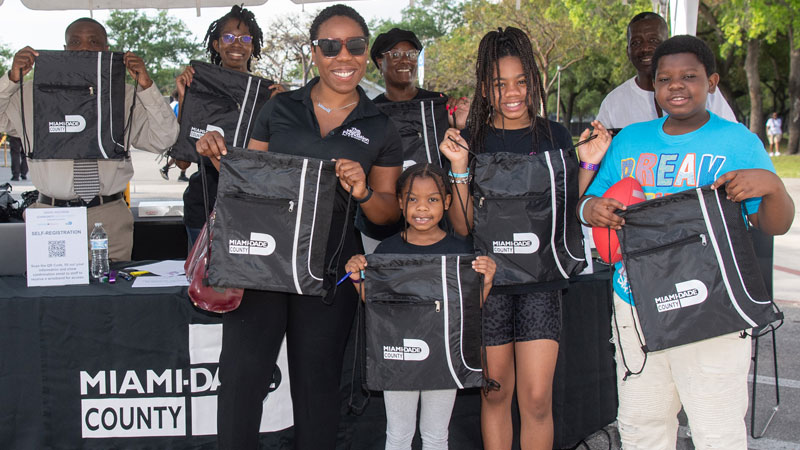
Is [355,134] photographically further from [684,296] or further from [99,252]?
[99,252]

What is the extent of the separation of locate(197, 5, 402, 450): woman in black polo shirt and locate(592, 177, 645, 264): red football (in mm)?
838

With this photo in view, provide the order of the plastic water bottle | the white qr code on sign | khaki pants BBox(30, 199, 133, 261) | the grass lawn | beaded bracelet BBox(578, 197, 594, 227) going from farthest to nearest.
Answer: the grass lawn, khaki pants BBox(30, 199, 133, 261), the plastic water bottle, the white qr code on sign, beaded bracelet BBox(578, 197, 594, 227)

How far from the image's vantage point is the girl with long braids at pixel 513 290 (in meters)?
2.82

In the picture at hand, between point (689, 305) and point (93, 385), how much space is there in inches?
104

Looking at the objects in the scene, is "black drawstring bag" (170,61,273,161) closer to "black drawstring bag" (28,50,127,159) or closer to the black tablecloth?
"black drawstring bag" (28,50,127,159)

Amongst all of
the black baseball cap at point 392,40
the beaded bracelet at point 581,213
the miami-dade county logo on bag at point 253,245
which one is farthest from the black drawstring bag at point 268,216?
the black baseball cap at point 392,40

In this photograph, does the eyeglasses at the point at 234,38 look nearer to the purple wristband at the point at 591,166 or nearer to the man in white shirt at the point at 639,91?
the man in white shirt at the point at 639,91

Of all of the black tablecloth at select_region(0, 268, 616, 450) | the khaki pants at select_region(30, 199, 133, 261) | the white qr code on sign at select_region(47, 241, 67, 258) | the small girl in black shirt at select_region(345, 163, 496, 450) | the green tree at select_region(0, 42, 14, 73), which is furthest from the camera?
the green tree at select_region(0, 42, 14, 73)

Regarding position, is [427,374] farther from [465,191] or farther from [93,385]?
[93,385]

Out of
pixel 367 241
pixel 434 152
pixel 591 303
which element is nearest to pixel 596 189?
pixel 591 303

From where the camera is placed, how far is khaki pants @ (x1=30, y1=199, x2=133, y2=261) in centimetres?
394

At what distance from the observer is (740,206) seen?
239cm

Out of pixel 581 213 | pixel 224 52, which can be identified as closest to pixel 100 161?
pixel 224 52

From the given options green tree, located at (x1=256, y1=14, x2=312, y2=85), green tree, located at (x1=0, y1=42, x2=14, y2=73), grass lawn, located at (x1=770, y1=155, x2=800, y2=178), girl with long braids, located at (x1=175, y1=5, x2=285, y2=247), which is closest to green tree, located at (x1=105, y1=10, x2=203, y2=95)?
green tree, located at (x1=0, y1=42, x2=14, y2=73)
